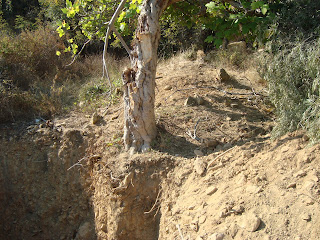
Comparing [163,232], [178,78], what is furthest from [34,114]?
[163,232]

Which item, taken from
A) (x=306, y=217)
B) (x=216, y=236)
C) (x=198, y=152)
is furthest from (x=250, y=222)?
(x=198, y=152)

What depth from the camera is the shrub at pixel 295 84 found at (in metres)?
3.94

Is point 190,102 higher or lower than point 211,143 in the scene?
higher

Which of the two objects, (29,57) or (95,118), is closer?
(95,118)

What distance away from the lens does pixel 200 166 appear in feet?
14.1

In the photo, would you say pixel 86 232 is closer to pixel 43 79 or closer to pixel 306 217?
pixel 306 217

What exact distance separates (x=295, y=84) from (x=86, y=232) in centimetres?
371

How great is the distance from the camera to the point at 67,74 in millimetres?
7992

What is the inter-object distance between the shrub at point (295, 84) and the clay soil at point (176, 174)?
0.79ft

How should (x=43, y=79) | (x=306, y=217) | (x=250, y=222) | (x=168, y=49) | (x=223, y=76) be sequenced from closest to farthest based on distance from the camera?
1. (x=306, y=217)
2. (x=250, y=222)
3. (x=223, y=76)
4. (x=43, y=79)
5. (x=168, y=49)

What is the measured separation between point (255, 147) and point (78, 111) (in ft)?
11.4

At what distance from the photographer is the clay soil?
339 centimetres

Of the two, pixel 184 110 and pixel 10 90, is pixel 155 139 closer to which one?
pixel 184 110

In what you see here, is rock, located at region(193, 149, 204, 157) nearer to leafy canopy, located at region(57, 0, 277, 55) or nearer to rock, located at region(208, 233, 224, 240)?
rock, located at region(208, 233, 224, 240)
